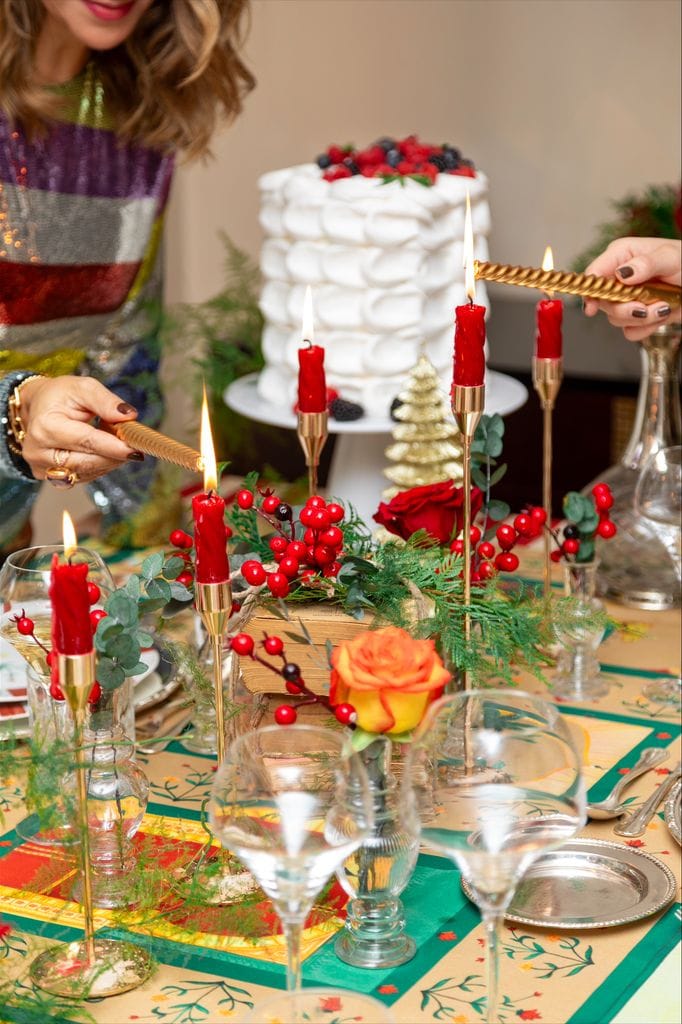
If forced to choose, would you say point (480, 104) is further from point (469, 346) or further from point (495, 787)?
point (495, 787)

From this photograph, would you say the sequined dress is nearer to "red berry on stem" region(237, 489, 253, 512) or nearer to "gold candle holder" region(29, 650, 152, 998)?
"red berry on stem" region(237, 489, 253, 512)

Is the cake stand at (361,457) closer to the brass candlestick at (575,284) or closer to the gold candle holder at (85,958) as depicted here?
the brass candlestick at (575,284)

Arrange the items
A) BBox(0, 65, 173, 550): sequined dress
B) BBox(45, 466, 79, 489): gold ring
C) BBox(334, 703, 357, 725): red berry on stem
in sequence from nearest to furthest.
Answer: BBox(334, 703, 357, 725): red berry on stem
BBox(45, 466, 79, 489): gold ring
BBox(0, 65, 173, 550): sequined dress

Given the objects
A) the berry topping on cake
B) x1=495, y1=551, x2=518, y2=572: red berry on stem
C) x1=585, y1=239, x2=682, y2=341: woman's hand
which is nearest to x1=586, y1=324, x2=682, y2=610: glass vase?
x1=585, y1=239, x2=682, y2=341: woman's hand

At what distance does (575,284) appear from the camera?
110cm

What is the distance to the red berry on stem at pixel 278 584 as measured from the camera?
95 cm

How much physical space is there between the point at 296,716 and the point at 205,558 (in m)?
0.14

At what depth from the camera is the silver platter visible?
985mm

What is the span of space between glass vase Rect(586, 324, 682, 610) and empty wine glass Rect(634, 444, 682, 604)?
0.20 m

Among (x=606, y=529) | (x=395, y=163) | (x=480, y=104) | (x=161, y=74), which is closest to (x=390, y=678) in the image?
(x=606, y=529)

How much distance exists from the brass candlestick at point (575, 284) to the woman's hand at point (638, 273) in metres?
0.02

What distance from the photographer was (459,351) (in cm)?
94

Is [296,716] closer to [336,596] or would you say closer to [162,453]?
[336,596]

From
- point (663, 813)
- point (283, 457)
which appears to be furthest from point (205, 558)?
point (283, 457)
